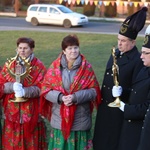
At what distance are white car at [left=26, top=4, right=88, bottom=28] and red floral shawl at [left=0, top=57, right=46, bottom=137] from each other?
63.7 feet

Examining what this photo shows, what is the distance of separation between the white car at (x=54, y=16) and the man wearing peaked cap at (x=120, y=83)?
19.7 metres

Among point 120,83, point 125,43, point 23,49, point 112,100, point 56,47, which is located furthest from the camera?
point 56,47

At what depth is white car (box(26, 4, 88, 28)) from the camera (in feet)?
80.1

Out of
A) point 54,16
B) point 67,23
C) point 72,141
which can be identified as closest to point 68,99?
point 72,141

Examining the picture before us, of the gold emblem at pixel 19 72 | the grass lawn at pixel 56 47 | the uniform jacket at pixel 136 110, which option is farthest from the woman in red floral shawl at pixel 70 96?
the grass lawn at pixel 56 47

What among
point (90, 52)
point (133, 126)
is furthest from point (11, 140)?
point (90, 52)

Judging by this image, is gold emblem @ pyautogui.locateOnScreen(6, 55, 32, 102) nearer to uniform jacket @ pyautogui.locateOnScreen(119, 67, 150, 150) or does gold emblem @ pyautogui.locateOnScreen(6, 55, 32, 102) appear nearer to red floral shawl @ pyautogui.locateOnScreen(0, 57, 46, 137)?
red floral shawl @ pyautogui.locateOnScreen(0, 57, 46, 137)

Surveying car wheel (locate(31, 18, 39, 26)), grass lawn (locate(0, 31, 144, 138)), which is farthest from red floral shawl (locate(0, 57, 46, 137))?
car wheel (locate(31, 18, 39, 26))

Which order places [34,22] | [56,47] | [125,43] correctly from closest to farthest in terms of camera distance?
[125,43] < [56,47] < [34,22]

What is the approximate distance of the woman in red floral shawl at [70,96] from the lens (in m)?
4.57

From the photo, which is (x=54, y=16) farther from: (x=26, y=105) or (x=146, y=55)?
(x=146, y=55)

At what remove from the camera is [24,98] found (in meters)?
4.91

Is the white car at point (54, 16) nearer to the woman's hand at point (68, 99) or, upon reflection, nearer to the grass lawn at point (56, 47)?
the grass lawn at point (56, 47)

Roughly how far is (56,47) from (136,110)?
11698 millimetres
